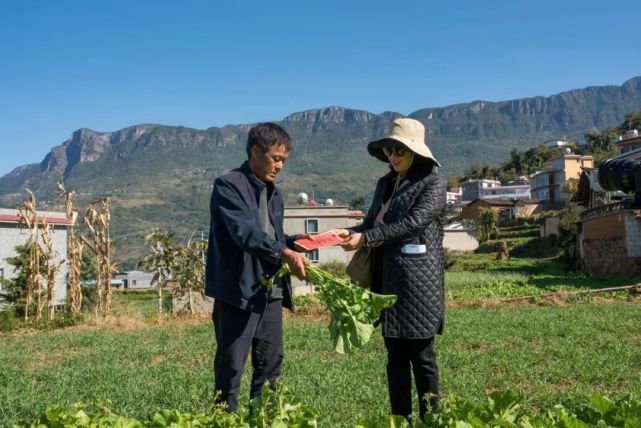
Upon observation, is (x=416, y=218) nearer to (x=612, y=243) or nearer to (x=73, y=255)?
(x=73, y=255)

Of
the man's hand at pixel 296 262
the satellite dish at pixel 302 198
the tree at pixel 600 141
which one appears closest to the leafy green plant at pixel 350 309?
the man's hand at pixel 296 262

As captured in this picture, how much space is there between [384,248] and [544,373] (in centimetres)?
297

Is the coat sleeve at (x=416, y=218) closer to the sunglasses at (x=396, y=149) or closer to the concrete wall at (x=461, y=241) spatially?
the sunglasses at (x=396, y=149)

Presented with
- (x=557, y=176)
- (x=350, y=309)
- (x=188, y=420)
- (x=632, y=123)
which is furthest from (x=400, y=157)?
(x=632, y=123)

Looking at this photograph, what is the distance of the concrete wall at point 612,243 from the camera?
26297mm

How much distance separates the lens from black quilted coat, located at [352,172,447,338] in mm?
3578

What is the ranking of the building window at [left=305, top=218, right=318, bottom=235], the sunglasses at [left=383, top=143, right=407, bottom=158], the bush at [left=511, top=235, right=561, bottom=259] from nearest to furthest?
the sunglasses at [left=383, top=143, right=407, bottom=158]
the building window at [left=305, top=218, right=318, bottom=235]
the bush at [left=511, top=235, right=561, bottom=259]

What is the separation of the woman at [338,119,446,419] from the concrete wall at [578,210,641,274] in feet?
78.6

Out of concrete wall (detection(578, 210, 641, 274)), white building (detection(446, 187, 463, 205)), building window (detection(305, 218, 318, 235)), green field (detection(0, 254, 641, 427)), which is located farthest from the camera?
white building (detection(446, 187, 463, 205))

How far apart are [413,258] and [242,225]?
0.99 m

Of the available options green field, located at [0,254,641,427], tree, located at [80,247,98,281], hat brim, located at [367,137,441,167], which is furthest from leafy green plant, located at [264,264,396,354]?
tree, located at [80,247,98,281]

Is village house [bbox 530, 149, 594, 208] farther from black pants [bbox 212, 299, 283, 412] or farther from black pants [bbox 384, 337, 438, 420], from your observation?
black pants [bbox 212, 299, 283, 412]

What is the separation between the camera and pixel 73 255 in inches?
551

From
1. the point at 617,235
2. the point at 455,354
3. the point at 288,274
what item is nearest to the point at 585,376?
the point at 455,354
